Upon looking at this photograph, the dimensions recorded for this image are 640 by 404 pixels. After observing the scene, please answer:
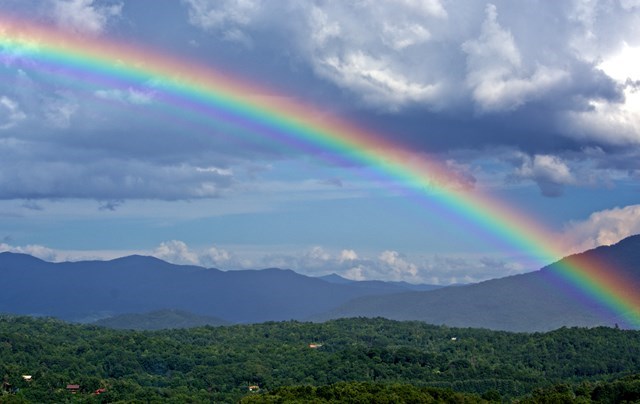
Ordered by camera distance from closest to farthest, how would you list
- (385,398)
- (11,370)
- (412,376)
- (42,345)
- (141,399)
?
(385,398), (141,399), (11,370), (412,376), (42,345)

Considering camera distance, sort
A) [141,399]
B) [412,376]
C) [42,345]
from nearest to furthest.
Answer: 1. [141,399]
2. [412,376]
3. [42,345]

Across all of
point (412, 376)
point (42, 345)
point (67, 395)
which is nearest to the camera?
point (67, 395)

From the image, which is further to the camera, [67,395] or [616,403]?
[67,395]

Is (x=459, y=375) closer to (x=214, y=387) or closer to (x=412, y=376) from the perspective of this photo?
(x=412, y=376)

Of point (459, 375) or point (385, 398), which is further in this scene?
point (459, 375)

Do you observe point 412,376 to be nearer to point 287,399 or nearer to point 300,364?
point 300,364

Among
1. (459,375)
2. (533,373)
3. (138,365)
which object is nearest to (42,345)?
(138,365)

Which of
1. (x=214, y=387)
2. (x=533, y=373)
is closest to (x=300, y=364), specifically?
(x=214, y=387)

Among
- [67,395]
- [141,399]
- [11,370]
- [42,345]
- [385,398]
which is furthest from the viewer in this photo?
[42,345]
